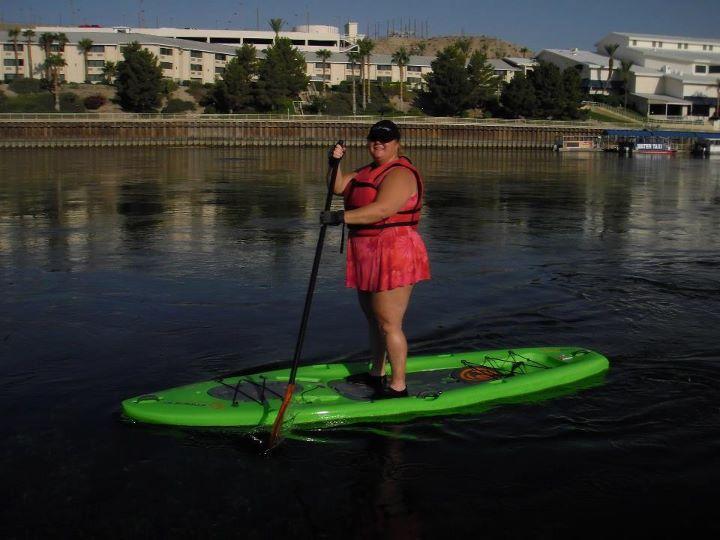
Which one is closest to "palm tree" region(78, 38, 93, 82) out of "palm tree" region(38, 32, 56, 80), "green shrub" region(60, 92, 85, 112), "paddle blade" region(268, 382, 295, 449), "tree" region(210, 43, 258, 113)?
"palm tree" region(38, 32, 56, 80)

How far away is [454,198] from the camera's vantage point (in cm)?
2516

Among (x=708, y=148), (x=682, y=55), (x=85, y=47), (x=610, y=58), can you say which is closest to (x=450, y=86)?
(x=610, y=58)

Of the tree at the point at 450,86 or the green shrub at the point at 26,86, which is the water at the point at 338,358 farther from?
the green shrub at the point at 26,86

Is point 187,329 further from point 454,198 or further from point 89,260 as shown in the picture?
point 454,198

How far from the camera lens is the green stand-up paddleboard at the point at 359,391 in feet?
18.8

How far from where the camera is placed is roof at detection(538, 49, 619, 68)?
A: 110812 mm

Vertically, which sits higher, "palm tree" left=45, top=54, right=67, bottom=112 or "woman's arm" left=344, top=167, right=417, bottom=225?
"palm tree" left=45, top=54, right=67, bottom=112

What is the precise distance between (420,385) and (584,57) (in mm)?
117321

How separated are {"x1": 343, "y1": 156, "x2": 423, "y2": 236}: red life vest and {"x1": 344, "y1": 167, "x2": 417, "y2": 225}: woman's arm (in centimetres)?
7

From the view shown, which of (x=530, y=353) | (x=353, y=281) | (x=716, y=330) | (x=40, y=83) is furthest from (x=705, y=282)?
(x=40, y=83)

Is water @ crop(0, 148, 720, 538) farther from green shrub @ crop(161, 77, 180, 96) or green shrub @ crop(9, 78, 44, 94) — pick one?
green shrub @ crop(9, 78, 44, 94)

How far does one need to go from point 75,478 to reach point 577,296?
7382 millimetres

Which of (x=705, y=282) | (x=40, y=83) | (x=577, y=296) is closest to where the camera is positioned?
(x=577, y=296)

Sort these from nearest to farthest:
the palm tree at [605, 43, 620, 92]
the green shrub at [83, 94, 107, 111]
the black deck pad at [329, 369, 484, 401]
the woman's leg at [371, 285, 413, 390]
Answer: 1. the woman's leg at [371, 285, 413, 390]
2. the black deck pad at [329, 369, 484, 401]
3. the green shrub at [83, 94, 107, 111]
4. the palm tree at [605, 43, 620, 92]
